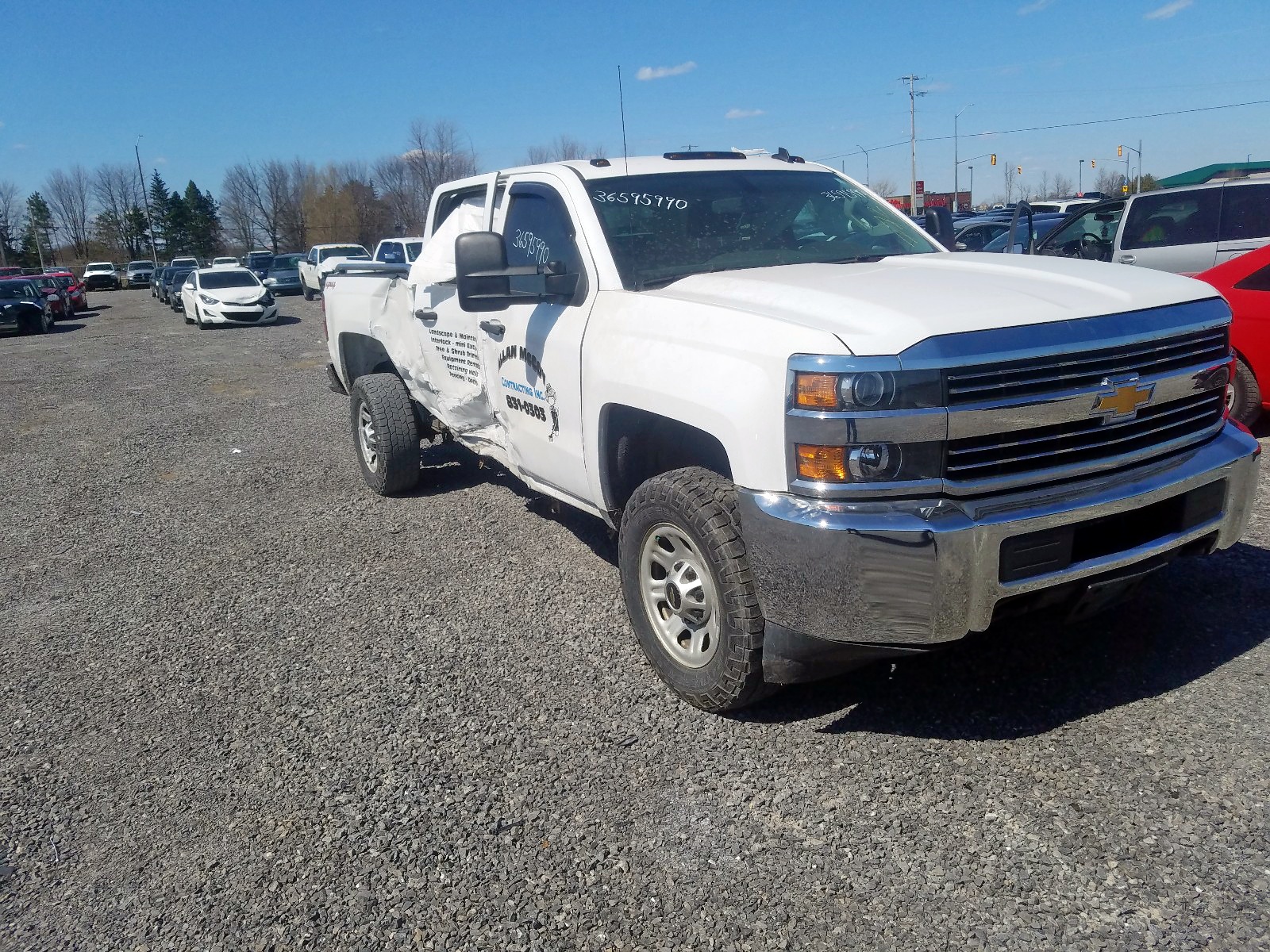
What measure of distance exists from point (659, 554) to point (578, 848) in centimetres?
113

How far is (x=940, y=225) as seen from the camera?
5.30m

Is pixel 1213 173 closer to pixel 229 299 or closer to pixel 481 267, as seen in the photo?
pixel 481 267

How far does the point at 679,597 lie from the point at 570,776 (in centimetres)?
73

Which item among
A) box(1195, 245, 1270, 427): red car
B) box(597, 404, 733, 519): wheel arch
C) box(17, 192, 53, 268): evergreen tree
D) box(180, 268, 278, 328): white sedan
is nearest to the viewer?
box(597, 404, 733, 519): wheel arch

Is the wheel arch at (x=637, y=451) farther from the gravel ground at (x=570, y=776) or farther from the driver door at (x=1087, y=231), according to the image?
the driver door at (x=1087, y=231)

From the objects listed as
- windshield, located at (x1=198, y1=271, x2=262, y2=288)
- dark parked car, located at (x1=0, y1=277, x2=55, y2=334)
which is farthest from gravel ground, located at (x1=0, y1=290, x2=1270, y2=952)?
dark parked car, located at (x1=0, y1=277, x2=55, y2=334)

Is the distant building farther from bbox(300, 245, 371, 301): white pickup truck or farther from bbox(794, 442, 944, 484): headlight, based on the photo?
bbox(300, 245, 371, 301): white pickup truck

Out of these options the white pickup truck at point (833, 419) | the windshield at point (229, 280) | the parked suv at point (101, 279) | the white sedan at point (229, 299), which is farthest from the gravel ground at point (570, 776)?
the parked suv at point (101, 279)

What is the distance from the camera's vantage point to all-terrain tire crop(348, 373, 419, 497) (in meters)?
6.45

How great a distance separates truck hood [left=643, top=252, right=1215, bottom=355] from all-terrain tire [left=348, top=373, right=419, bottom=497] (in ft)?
10.2

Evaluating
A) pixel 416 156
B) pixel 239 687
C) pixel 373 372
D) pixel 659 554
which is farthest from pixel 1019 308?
pixel 416 156

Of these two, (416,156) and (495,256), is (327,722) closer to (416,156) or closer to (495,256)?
(495,256)

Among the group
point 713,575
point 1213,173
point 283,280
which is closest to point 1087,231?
point 1213,173

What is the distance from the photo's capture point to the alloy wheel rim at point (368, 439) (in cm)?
677
